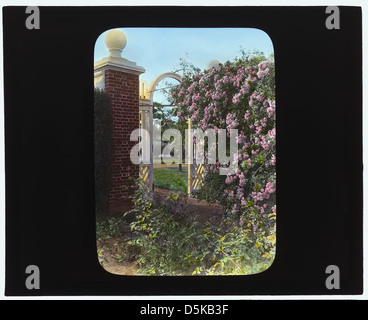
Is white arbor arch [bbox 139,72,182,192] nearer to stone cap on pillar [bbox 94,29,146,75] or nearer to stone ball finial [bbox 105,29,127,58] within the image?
stone cap on pillar [bbox 94,29,146,75]

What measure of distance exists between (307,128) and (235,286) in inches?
51.6

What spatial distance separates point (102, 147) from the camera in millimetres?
2209

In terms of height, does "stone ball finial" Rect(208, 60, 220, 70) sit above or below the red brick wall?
above

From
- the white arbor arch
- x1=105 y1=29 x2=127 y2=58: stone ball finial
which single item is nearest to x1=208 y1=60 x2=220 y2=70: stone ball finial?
the white arbor arch

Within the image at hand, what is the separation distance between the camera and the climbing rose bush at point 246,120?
2330mm

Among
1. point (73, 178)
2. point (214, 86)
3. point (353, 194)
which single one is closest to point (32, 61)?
point (73, 178)

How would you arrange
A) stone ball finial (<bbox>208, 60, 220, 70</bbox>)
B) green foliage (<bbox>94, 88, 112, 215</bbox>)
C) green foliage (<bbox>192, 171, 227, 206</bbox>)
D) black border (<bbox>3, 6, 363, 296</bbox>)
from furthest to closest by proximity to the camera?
1. green foliage (<bbox>192, 171, 227, 206</bbox>)
2. stone ball finial (<bbox>208, 60, 220, 70</bbox>)
3. green foliage (<bbox>94, 88, 112, 215</bbox>)
4. black border (<bbox>3, 6, 363, 296</bbox>)

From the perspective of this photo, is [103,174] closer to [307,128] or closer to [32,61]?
[32,61]

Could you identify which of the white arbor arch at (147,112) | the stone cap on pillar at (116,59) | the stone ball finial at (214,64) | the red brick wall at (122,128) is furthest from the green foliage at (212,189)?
→ the stone cap on pillar at (116,59)

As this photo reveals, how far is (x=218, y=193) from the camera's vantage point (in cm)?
250

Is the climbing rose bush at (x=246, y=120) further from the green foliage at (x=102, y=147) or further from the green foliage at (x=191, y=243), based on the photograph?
the green foliage at (x=102, y=147)

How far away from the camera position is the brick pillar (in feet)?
7.39

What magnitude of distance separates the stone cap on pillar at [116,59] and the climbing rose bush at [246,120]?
389 millimetres

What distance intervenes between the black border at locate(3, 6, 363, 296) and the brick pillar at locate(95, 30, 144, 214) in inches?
7.7
